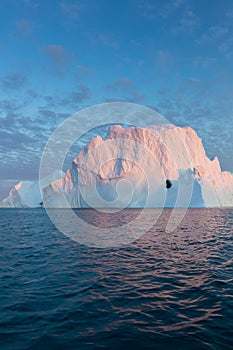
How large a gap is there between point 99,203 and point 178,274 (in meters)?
79.4

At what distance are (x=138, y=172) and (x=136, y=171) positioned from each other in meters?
0.82

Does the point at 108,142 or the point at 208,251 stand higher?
the point at 108,142

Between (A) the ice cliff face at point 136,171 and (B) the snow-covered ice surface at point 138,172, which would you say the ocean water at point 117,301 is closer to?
(B) the snow-covered ice surface at point 138,172

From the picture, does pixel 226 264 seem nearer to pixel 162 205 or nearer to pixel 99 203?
pixel 162 205

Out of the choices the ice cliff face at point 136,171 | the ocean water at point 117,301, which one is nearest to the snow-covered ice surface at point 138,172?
the ice cliff face at point 136,171

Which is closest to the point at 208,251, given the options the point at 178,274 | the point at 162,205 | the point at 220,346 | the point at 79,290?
the point at 178,274

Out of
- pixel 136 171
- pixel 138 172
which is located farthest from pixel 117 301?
pixel 138 172

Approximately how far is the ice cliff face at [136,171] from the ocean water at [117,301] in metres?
69.4

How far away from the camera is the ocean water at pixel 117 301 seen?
5.20 m

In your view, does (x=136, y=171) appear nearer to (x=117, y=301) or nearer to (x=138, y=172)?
(x=138, y=172)

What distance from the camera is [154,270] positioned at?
10289mm

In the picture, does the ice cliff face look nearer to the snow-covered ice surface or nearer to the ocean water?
the snow-covered ice surface

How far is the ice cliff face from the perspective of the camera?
268ft

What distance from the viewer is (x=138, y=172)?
84938 millimetres
